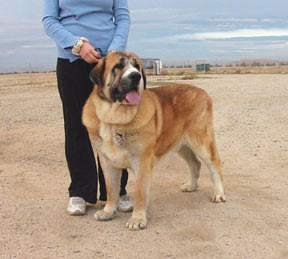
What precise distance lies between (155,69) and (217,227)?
137 feet

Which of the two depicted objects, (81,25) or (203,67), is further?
(203,67)

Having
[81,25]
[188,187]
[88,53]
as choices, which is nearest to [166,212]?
[188,187]

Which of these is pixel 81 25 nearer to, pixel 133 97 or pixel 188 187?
pixel 133 97

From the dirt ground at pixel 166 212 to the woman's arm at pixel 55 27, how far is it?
6.08 ft

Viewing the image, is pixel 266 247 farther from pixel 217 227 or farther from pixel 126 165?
pixel 126 165

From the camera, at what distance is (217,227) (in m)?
4.45

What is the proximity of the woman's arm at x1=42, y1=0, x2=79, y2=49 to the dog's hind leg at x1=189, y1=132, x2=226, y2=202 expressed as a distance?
1.89 m

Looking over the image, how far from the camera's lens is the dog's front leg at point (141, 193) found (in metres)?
4.43

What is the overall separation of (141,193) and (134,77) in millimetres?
1324

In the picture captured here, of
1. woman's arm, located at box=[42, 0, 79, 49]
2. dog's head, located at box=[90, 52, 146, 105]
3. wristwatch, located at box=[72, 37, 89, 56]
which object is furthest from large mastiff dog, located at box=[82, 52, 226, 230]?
woman's arm, located at box=[42, 0, 79, 49]

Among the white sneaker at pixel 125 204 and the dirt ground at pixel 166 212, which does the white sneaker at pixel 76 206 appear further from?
the white sneaker at pixel 125 204

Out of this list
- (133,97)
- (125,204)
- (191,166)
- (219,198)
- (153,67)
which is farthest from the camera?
(153,67)

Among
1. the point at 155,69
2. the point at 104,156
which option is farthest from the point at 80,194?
the point at 155,69

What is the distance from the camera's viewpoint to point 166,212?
16.3ft
